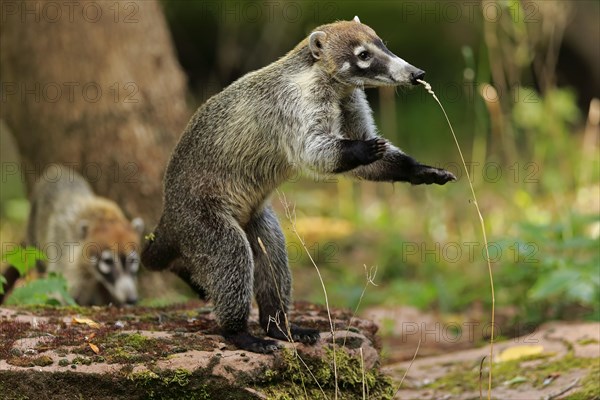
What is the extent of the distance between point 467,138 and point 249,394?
11.4 meters

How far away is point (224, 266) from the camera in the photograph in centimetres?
595

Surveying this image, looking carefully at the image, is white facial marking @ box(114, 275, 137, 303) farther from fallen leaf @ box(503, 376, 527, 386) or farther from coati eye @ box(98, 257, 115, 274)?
fallen leaf @ box(503, 376, 527, 386)

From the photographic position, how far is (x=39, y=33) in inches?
396

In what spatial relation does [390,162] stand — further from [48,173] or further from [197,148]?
[48,173]

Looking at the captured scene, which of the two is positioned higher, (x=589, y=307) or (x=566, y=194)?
(x=566, y=194)

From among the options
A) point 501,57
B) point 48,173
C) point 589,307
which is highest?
point 501,57

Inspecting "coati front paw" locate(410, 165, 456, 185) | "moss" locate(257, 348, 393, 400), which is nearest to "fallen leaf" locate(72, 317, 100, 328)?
"moss" locate(257, 348, 393, 400)

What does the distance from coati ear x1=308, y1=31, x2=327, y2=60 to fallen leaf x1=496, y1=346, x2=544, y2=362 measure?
9.74ft

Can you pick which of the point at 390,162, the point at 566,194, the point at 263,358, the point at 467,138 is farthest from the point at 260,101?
the point at 467,138

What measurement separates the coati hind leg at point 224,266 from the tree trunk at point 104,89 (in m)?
3.90

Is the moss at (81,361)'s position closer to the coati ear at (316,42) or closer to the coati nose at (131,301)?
the coati ear at (316,42)

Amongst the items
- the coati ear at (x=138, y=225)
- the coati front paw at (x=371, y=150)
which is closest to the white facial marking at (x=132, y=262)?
the coati ear at (x=138, y=225)

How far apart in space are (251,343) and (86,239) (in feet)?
15.9

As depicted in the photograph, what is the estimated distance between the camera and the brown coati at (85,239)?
9.82 meters
